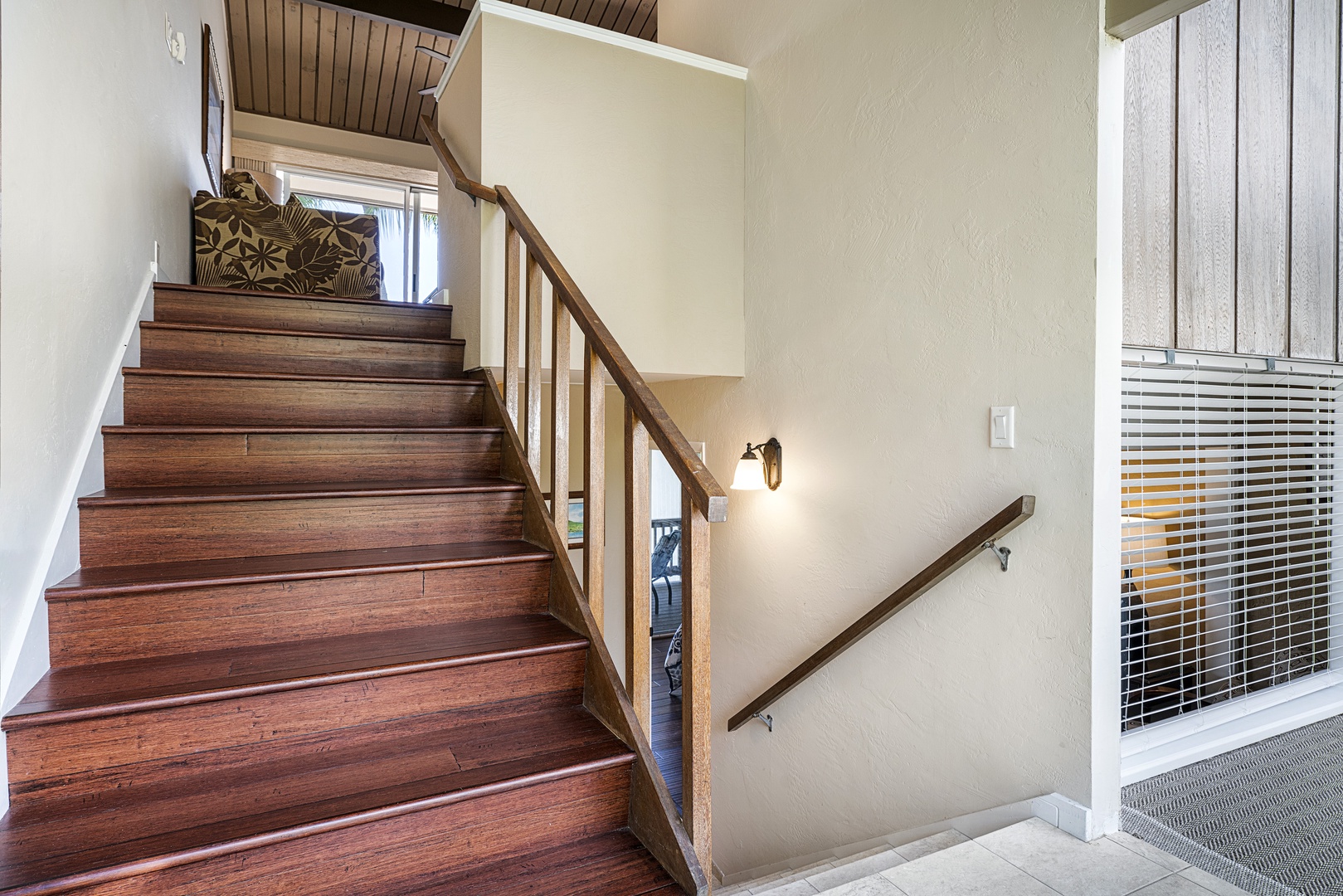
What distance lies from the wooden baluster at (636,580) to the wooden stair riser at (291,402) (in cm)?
120

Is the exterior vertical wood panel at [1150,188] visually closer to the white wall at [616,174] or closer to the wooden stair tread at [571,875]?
the white wall at [616,174]

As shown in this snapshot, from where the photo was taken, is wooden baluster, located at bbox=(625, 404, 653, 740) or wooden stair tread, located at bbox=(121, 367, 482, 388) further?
wooden stair tread, located at bbox=(121, 367, 482, 388)

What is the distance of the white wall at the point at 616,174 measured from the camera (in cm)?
287

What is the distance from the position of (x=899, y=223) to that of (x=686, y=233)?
39.2 inches

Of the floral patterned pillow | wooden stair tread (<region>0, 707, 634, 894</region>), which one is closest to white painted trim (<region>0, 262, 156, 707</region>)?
wooden stair tread (<region>0, 707, 634, 894</region>)

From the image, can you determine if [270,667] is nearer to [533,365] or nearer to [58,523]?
[58,523]

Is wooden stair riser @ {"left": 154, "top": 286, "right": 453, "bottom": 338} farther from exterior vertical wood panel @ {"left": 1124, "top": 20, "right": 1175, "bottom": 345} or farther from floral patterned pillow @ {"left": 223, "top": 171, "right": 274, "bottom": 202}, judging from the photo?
exterior vertical wood panel @ {"left": 1124, "top": 20, "right": 1175, "bottom": 345}

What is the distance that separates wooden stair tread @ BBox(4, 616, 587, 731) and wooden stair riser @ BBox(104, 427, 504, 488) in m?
0.67

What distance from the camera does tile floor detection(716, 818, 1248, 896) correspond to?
1.64m

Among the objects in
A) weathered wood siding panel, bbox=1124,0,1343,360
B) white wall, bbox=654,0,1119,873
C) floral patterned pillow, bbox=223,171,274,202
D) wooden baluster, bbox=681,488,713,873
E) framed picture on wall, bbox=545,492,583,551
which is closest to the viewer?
wooden baluster, bbox=681,488,713,873

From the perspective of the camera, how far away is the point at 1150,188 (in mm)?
2062

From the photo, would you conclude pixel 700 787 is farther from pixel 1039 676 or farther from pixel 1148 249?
pixel 1148 249

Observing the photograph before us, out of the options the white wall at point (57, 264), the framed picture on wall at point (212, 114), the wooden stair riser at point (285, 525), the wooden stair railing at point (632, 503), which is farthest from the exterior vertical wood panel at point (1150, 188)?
the framed picture on wall at point (212, 114)

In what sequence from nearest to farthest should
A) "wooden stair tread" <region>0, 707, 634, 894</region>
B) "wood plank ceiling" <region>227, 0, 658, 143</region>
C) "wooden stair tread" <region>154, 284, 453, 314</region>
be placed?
"wooden stair tread" <region>0, 707, 634, 894</region>, "wooden stair tread" <region>154, 284, 453, 314</region>, "wood plank ceiling" <region>227, 0, 658, 143</region>
